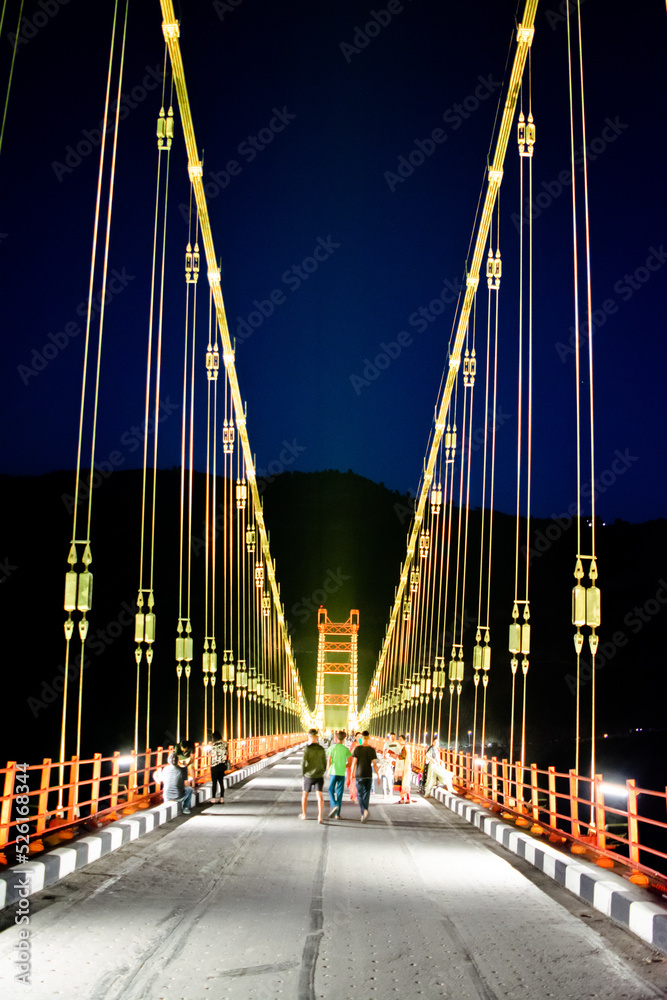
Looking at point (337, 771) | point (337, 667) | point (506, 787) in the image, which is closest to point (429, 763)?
point (337, 771)

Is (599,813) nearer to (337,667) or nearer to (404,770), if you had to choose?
(404,770)

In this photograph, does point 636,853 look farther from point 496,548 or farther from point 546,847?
point 496,548

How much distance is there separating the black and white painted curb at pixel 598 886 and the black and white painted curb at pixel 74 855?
12.4 feet

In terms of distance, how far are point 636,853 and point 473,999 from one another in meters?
4.01

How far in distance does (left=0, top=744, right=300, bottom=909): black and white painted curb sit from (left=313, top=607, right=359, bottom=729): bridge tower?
111396 millimetres

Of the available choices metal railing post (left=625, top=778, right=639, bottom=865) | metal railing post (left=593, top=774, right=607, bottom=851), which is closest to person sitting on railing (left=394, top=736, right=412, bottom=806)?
metal railing post (left=593, top=774, right=607, bottom=851)

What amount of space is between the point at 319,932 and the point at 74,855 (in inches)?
128

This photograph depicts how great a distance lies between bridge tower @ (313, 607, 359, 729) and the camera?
130 m

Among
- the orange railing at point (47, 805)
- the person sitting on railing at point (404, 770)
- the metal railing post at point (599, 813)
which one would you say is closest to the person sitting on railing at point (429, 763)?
the person sitting on railing at point (404, 770)

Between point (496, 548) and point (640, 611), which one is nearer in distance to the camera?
point (640, 611)

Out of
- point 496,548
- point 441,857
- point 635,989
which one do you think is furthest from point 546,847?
point 496,548

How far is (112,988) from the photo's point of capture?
16.6 feet

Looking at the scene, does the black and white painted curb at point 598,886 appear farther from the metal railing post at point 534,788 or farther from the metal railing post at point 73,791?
the metal railing post at point 73,791

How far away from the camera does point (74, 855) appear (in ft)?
29.6
